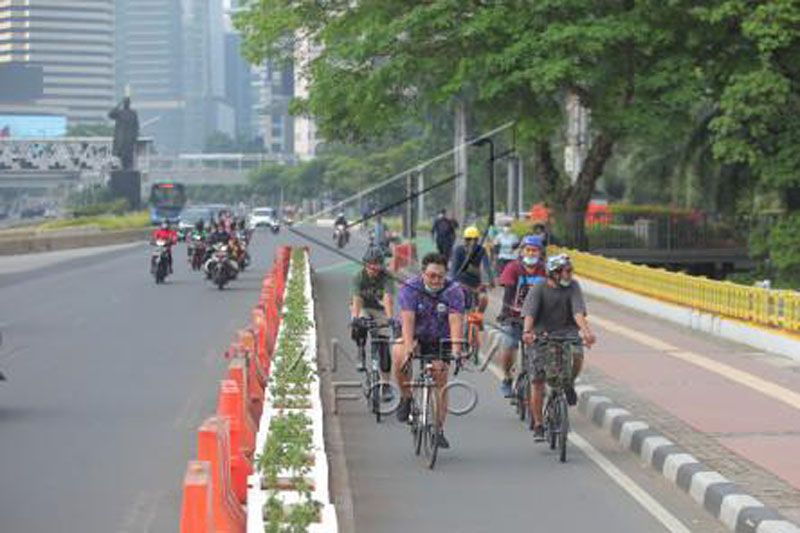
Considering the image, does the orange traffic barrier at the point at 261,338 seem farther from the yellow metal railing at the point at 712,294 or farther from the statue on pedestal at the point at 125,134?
the statue on pedestal at the point at 125,134

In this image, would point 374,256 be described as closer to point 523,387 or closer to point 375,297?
point 375,297

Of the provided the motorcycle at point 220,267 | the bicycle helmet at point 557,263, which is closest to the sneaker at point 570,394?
the bicycle helmet at point 557,263

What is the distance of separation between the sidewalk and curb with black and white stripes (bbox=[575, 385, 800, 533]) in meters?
0.18

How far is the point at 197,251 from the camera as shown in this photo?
3984 cm

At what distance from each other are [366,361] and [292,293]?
467cm

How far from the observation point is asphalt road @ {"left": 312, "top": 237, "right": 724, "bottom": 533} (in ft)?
30.9

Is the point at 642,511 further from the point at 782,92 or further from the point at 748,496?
the point at 782,92

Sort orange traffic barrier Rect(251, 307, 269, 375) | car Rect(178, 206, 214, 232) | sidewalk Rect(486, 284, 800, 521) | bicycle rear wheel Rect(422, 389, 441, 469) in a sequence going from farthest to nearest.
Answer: car Rect(178, 206, 214, 232) < orange traffic barrier Rect(251, 307, 269, 375) < bicycle rear wheel Rect(422, 389, 441, 469) < sidewalk Rect(486, 284, 800, 521)

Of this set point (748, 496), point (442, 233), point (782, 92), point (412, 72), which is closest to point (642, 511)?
point (748, 496)

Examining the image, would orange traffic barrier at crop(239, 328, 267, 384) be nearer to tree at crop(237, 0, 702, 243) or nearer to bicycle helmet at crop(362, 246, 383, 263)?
bicycle helmet at crop(362, 246, 383, 263)

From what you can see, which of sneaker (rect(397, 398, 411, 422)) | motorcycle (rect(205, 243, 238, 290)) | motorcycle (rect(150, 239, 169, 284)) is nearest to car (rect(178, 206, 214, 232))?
motorcycle (rect(150, 239, 169, 284))

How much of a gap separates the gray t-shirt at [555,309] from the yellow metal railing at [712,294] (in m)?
7.77

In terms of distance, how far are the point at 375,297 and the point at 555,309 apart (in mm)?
2465

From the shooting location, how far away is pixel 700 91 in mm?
32375
